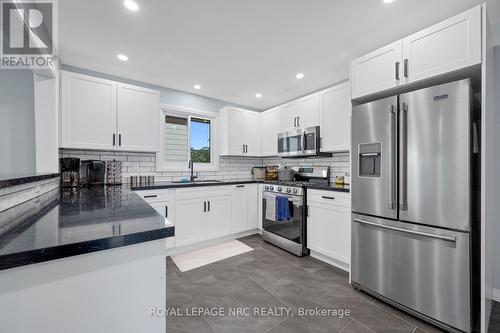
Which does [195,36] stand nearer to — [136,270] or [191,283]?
[136,270]

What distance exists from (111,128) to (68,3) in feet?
4.58

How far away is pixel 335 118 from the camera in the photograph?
118 inches

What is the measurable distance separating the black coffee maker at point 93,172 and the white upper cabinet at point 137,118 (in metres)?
0.35

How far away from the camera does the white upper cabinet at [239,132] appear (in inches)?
158

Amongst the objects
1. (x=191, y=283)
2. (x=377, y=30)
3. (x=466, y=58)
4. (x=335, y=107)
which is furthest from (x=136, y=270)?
(x=335, y=107)

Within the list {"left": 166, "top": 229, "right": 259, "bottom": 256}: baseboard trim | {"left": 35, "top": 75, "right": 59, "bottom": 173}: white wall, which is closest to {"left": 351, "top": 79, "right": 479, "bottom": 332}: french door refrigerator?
{"left": 166, "top": 229, "right": 259, "bottom": 256}: baseboard trim

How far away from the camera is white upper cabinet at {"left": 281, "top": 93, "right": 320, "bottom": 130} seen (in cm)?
327

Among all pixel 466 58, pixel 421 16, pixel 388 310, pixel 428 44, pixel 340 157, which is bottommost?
pixel 388 310

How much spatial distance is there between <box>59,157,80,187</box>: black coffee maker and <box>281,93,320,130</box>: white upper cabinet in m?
3.02

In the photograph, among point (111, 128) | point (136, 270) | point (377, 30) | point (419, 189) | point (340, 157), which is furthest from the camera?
point (340, 157)

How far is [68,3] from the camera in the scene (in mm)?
1792

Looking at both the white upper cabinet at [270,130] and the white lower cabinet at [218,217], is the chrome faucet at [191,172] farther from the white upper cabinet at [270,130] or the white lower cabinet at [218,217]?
the white upper cabinet at [270,130]

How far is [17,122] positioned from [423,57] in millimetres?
3843

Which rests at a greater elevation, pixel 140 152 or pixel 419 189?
pixel 140 152
